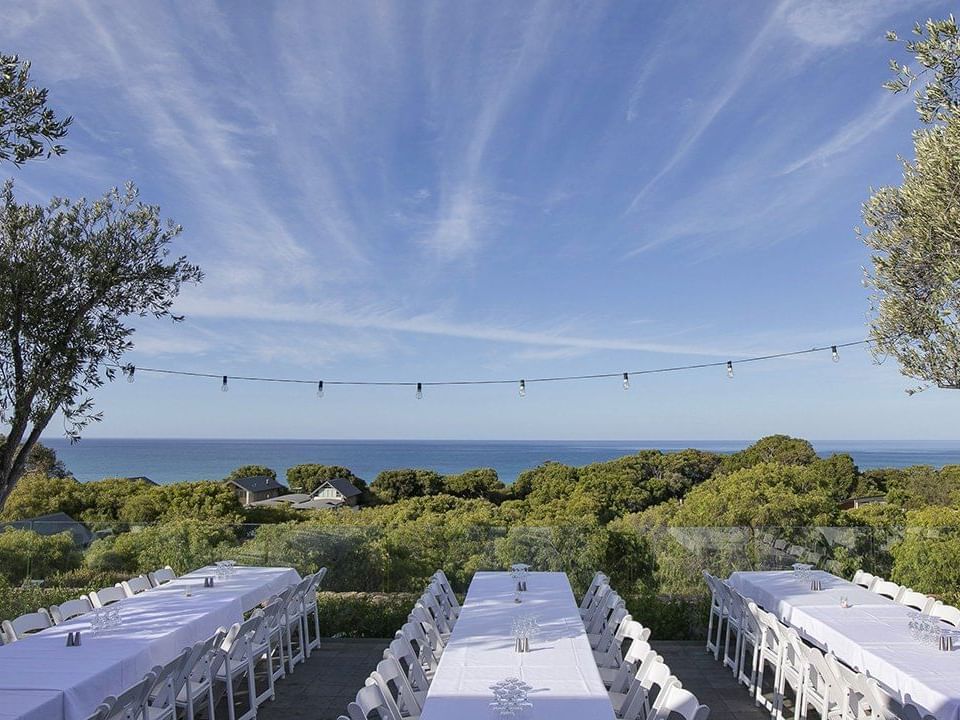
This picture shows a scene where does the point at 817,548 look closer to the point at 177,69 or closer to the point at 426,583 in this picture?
the point at 426,583

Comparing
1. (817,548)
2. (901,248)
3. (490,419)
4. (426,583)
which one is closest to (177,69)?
(426,583)

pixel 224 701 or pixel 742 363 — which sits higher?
pixel 742 363

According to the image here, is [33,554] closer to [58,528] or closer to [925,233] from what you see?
[58,528]

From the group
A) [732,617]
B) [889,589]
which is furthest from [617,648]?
[889,589]

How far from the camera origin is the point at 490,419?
29500 mm

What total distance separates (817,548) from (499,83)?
8894 mm

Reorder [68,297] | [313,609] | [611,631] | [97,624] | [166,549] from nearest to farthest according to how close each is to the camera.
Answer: [97,624] < [68,297] < [611,631] < [313,609] < [166,549]

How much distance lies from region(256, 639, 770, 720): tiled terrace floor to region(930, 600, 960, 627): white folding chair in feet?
5.08

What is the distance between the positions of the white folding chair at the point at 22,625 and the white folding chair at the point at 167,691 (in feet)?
4.25

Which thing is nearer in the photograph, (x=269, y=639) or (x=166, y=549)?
(x=269, y=639)

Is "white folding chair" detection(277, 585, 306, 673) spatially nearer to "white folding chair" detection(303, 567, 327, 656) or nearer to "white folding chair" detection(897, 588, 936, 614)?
"white folding chair" detection(303, 567, 327, 656)

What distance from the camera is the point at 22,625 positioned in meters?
4.97

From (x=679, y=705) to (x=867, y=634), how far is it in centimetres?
209

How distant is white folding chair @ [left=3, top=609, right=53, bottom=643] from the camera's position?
15.8 feet
